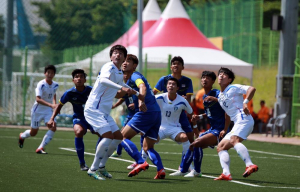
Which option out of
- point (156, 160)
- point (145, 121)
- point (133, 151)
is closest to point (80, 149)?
point (133, 151)

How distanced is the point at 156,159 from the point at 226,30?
93.3 feet

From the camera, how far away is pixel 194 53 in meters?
24.6

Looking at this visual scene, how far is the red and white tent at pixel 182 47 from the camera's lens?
78.8ft

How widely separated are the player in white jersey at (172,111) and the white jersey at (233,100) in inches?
47.6

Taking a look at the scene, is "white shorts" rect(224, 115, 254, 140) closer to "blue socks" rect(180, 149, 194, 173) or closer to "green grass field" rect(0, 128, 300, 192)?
"green grass field" rect(0, 128, 300, 192)

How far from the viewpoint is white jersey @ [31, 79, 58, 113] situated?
14.0 metres

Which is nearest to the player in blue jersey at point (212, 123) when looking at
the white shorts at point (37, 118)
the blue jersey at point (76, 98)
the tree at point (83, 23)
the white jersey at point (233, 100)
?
the white jersey at point (233, 100)

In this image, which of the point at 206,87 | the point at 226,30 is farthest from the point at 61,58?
the point at 206,87

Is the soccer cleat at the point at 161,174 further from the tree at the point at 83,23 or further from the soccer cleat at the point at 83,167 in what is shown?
the tree at the point at 83,23

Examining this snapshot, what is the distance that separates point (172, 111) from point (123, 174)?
1.43 meters

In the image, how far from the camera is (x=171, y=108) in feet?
33.9

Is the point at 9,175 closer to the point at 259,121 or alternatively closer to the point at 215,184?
the point at 215,184

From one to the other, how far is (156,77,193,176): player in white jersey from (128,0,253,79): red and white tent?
12.9 m

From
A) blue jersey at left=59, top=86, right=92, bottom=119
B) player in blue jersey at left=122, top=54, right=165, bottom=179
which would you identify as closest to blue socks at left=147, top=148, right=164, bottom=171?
player in blue jersey at left=122, top=54, right=165, bottom=179
